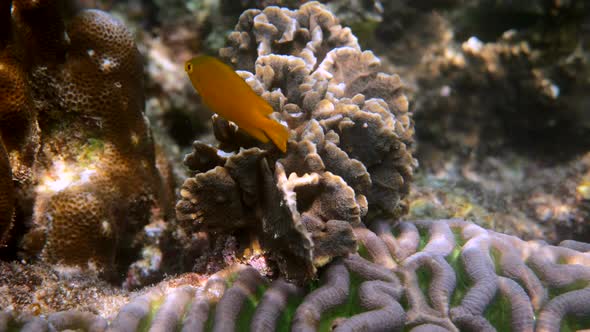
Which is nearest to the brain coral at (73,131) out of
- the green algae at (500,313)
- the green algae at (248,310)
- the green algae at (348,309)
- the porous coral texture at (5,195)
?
the porous coral texture at (5,195)

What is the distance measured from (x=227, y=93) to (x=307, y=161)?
70 centimetres

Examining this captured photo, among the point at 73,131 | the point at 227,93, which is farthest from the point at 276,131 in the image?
the point at 73,131

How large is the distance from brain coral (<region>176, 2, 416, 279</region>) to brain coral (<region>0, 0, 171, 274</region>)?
0.75 metres

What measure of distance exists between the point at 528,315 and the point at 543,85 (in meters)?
3.80

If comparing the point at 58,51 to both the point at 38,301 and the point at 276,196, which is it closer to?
the point at 38,301

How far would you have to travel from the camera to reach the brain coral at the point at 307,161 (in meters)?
2.41

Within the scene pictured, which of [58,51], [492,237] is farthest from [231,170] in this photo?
[492,237]

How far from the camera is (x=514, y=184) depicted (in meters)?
5.39

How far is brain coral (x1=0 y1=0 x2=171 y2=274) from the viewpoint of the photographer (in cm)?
258

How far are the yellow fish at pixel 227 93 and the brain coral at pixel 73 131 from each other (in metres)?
1.30

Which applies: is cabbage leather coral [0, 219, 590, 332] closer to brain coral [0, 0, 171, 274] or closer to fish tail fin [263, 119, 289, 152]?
brain coral [0, 0, 171, 274]

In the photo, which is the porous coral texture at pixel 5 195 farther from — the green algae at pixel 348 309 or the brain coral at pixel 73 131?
the green algae at pixel 348 309

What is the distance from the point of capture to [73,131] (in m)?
2.93

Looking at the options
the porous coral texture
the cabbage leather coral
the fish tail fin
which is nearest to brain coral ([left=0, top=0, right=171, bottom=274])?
the porous coral texture
